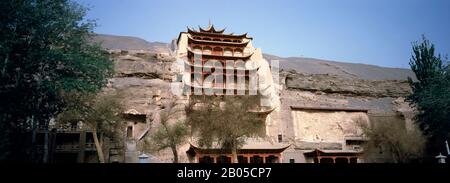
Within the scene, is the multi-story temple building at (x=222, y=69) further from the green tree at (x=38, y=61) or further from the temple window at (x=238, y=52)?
the green tree at (x=38, y=61)

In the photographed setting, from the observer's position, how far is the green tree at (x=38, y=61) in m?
14.4

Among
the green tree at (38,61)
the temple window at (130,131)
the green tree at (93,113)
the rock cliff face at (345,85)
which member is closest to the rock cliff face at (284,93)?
the rock cliff face at (345,85)

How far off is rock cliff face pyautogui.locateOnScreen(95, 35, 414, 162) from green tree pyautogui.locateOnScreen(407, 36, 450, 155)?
20.3 feet

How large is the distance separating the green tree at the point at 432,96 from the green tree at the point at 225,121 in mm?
13098

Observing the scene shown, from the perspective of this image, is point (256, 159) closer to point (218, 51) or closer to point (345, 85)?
point (218, 51)

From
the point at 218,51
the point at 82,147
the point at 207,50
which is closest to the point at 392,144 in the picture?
the point at 218,51

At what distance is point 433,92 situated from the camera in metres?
24.3

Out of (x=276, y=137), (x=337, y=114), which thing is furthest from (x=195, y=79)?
(x=337, y=114)

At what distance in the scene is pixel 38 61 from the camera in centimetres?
1539

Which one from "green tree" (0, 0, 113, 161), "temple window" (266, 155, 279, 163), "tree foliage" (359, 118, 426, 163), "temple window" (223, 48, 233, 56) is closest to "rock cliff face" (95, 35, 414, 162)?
"tree foliage" (359, 118, 426, 163)

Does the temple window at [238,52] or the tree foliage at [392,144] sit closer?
the tree foliage at [392,144]

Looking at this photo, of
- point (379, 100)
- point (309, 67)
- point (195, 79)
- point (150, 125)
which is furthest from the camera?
point (309, 67)

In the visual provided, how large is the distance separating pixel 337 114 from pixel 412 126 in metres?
7.50

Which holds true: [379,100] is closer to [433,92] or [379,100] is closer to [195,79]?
[433,92]
